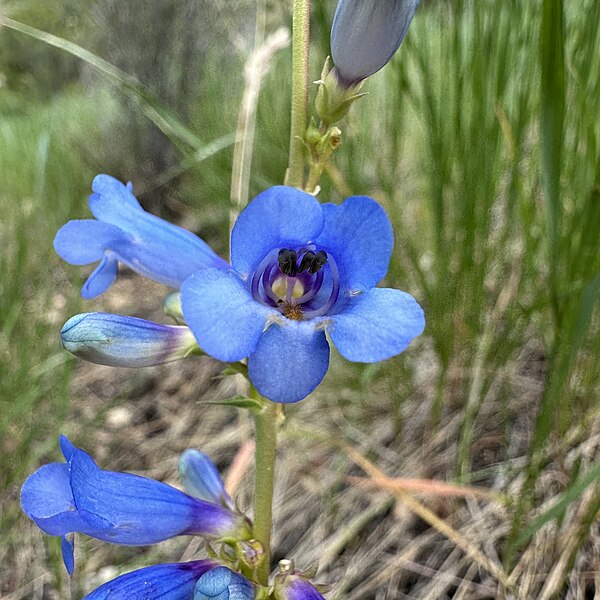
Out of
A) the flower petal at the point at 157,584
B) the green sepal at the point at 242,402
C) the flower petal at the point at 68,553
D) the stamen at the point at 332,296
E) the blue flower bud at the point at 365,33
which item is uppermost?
the blue flower bud at the point at 365,33

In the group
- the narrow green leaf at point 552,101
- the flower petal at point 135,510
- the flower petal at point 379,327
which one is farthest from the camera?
the narrow green leaf at point 552,101

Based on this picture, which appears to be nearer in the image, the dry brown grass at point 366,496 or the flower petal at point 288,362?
the flower petal at point 288,362

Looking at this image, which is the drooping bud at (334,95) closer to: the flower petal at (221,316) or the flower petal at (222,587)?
the flower petal at (221,316)

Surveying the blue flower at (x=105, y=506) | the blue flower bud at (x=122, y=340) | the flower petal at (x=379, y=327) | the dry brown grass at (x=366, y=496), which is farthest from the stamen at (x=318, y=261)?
the dry brown grass at (x=366, y=496)

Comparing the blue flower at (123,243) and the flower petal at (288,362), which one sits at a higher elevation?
the blue flower at (123,243)

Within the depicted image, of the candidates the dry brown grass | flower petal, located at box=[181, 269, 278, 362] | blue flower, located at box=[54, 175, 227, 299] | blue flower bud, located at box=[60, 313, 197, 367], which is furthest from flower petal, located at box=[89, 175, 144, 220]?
the dry brown grass

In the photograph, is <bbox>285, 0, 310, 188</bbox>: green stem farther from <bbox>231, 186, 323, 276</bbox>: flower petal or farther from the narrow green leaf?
the narrow green leaf

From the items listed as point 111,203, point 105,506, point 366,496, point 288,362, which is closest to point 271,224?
point 288,362

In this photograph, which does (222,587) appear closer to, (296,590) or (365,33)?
(296,590)
